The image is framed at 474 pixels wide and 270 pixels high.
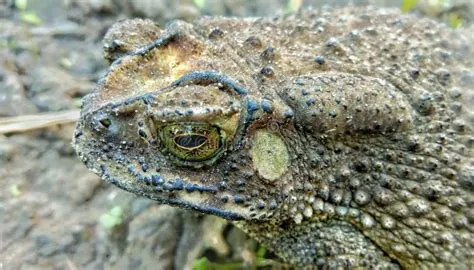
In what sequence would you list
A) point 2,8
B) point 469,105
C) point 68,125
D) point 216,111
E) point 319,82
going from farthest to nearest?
1. point 2,8
2. point 68,125
3. point 469,105
4. point 319,82
5. point 216,111

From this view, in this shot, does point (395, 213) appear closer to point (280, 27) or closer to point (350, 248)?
point (350, 248)

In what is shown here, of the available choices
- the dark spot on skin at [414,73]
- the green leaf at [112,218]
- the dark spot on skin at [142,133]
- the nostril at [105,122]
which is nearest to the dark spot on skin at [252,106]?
the dark spot on skin at [142,133]

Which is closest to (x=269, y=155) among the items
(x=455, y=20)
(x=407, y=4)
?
(x=407, y=4)

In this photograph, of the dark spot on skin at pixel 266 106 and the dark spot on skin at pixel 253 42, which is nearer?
the dark spot on skin at pixel 266 106

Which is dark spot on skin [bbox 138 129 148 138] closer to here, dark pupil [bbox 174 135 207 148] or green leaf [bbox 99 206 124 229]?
dark pupil [bbox 174 135 207 148]

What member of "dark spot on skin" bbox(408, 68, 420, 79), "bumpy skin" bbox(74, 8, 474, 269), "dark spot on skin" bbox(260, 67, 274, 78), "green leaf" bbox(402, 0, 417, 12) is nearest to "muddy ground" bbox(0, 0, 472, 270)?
"bumpy skin" bbox(74, 8, 474, 269)

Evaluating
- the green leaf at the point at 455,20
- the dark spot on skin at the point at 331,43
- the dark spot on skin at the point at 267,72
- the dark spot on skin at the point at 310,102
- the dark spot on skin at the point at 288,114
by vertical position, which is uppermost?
the dark spot on skin at the point at 331,43

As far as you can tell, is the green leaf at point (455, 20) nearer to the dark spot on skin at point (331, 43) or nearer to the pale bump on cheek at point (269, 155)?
the dark spot on skin at point (331, 43)

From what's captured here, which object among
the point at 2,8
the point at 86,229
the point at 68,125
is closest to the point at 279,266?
the point at 86,229
